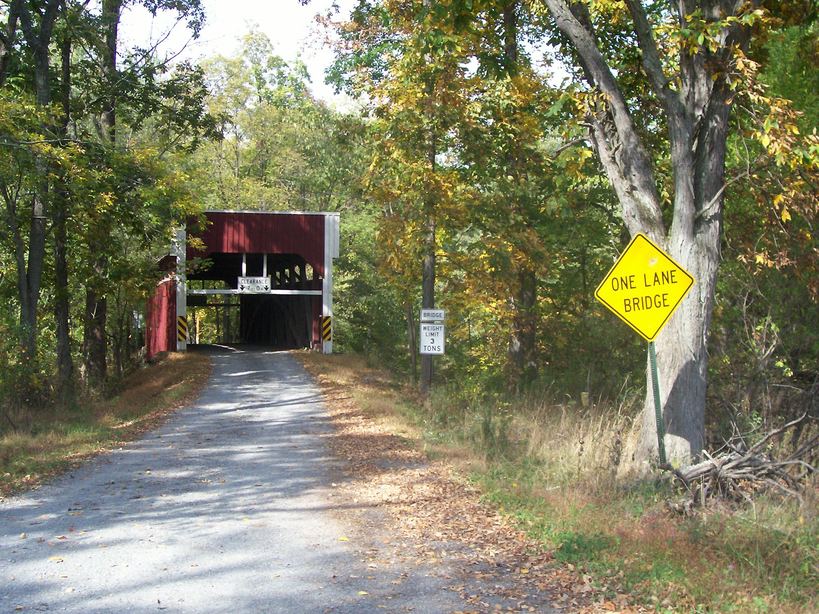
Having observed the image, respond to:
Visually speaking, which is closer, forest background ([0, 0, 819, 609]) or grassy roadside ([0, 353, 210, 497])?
forest background ([0, 0, 819, 609])

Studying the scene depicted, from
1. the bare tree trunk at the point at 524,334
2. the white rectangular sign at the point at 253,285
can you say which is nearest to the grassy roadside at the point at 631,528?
the bare tree trunk at the point at 524,334

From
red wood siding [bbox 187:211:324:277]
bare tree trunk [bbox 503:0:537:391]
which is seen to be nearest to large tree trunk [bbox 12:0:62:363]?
bare tree trunk [bbox 503:0:537:391]

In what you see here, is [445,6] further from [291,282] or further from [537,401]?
[291,282]

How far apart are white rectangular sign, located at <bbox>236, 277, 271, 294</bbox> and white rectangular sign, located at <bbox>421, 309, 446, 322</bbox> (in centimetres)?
1446

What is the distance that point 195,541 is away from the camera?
7.11 m

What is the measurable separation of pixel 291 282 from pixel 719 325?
28.6 m

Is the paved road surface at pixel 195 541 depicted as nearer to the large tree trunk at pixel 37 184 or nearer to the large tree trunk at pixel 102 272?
the large tree trunk at pixel 37 184

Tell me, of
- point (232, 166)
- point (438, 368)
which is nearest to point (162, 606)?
point (438, 368)

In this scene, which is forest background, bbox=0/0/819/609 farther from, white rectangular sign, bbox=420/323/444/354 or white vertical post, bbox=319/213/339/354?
white vertical post, bbox=319/213/339/354

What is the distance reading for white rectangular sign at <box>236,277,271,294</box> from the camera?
31.0 meters

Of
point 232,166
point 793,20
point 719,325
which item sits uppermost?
point 232,166

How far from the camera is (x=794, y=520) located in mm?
7422

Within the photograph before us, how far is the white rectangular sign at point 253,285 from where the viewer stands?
31000mm

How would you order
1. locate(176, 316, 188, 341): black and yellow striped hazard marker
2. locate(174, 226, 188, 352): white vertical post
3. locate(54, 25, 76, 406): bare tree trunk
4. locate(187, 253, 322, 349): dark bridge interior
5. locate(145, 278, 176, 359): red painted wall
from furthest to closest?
locate(187, 253, 322, 349): dark bridge interior < locate(145, 278, 176, 359): red painted wall < locate(176, 316, 188, 341): black and yellow striped hazard marker < locate(174, 226, 188, 352): white vertical post < locate(54, 25, 76, 406): bare tree trunk
